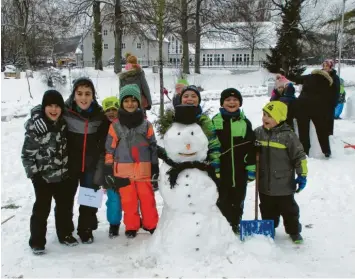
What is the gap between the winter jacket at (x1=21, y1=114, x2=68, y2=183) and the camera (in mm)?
3750

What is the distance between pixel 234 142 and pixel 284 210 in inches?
36.8

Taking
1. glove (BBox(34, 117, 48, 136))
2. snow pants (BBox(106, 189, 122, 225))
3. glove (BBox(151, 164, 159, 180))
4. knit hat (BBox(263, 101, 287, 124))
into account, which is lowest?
snow pants (BBox(106, 189, 122, 225))

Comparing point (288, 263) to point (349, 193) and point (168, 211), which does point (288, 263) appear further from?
point (349, 193)

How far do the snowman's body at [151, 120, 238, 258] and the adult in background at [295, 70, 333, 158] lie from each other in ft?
14.5

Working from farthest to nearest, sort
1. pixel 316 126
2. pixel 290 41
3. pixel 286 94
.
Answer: pixel 290 41 → pixel 316 126 → pixel 286 94

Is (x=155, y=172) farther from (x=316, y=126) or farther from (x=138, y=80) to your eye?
(x=316, y=126)

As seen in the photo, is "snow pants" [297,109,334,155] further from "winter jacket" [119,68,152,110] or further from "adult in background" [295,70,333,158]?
"winter jacket" [119,68,152,110]

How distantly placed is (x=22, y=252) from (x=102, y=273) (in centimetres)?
99

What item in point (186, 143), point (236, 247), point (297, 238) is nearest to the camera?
point (186, 143)

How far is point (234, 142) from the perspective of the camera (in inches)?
157

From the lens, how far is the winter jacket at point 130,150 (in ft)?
12.8

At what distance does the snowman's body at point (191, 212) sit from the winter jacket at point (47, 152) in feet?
3.51

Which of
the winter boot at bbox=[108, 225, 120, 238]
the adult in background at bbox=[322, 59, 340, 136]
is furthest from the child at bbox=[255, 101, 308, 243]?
the adult in background at bbox=[322, 59, 340, 136]

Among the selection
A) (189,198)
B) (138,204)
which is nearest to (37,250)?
(138,204)
